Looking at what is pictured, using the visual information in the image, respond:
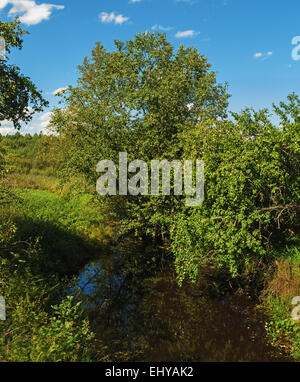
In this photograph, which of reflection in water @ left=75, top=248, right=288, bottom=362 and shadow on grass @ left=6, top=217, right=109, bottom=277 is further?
shadow on grass @ left=6, top=217, right=109, bottom=277

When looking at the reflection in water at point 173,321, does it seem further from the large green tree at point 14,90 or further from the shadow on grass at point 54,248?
the large green tree at point 14,90

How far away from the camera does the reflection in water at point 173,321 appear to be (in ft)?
29.0

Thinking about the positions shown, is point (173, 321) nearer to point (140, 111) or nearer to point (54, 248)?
point (54, 248)

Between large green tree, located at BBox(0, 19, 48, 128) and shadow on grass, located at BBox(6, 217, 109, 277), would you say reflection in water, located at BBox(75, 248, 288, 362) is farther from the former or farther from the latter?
large green tree, located at BBox(0, 19, 48, 128)

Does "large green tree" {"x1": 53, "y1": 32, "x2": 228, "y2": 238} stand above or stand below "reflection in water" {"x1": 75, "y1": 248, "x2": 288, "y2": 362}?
above

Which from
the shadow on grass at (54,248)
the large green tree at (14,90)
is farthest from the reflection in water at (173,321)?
the large green tree at (14,90)

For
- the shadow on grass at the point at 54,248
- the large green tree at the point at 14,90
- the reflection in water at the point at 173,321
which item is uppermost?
the large green tree at the point at 14,90

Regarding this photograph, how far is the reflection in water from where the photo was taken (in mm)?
8836

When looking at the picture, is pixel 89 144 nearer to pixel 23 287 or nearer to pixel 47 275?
pixel 47 275

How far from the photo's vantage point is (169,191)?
46.4 ft

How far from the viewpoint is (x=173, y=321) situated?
34.8 feet

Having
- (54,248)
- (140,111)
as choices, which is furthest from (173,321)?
(140,111)

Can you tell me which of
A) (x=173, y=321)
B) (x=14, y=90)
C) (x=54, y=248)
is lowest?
(x=173, y=321)

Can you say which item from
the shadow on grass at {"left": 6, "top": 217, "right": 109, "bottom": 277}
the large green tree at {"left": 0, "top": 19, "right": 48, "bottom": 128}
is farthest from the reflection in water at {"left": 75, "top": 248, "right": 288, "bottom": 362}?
the large green tree at {"left": 0, "top": 19, "right": 48, "bottom": 128}
